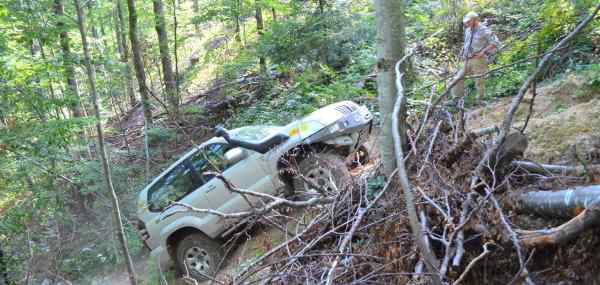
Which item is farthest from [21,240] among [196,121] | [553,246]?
[553,246]

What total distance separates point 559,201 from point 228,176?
16.0 feet

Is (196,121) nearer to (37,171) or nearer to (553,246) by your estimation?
(37,171)

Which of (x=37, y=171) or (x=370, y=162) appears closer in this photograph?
(x=370, y=162)

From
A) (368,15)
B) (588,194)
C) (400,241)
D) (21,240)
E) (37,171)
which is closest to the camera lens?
(588,194)

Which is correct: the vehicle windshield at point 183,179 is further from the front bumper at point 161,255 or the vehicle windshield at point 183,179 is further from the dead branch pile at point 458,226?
the dead branch pile at point 458,226

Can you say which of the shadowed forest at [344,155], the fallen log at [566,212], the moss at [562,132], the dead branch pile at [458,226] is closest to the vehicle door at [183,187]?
the shadowed forest at [344,155]

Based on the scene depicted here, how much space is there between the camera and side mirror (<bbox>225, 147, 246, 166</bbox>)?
6844 mm

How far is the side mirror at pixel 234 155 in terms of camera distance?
269 inches

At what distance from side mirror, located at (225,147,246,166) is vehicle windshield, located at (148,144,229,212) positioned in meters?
0.22

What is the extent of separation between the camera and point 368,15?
11391mm

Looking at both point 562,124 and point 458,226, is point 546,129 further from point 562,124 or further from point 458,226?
point 458,226

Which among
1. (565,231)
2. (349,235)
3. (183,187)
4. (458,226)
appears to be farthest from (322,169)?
(565,231)

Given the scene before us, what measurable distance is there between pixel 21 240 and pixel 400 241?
8995 millimetres

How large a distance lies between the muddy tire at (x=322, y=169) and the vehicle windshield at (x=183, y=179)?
53.7 inches
